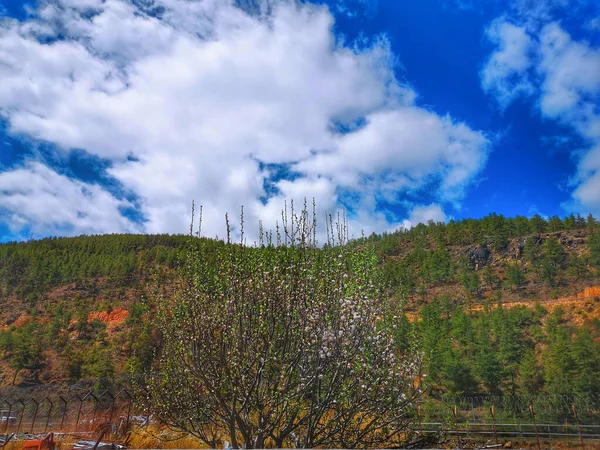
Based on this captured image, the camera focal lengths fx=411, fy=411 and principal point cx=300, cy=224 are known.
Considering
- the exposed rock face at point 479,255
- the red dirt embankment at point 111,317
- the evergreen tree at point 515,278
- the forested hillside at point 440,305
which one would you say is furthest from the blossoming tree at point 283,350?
the exposed rock face at point 479,255

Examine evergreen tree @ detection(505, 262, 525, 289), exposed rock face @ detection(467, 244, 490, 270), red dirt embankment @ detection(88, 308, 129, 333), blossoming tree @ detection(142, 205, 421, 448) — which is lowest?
blossoming tree @ detection(142, 205, 421, 448)

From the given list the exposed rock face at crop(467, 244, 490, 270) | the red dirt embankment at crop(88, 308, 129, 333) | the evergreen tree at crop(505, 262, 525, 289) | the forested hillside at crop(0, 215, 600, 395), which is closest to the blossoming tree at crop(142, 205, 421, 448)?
the forested hillside at crop(0, 215, 600, 395)

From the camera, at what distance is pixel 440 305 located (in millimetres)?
80250

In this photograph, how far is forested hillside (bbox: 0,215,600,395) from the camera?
46.1 m

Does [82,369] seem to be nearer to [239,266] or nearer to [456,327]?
[456,327]

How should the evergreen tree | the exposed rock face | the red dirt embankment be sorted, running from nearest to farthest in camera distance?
the red dirt embankment → the evergreen tree → the exposed rock face

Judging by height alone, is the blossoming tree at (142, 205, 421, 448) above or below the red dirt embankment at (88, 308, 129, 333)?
below

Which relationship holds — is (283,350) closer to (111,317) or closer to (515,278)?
(111,317)

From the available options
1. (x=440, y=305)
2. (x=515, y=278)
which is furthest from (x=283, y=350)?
(x=515, y=278)

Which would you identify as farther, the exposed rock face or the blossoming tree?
the exposed rock face

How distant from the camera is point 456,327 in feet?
205

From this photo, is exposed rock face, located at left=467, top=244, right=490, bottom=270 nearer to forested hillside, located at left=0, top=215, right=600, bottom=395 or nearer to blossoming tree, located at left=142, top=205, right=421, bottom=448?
forested hillside, located at left=0, top=215, right=600, bottom=395

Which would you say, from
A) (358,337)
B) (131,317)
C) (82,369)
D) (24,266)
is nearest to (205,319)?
(358,337)

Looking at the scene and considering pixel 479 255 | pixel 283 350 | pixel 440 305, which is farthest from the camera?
pixel 479 255
